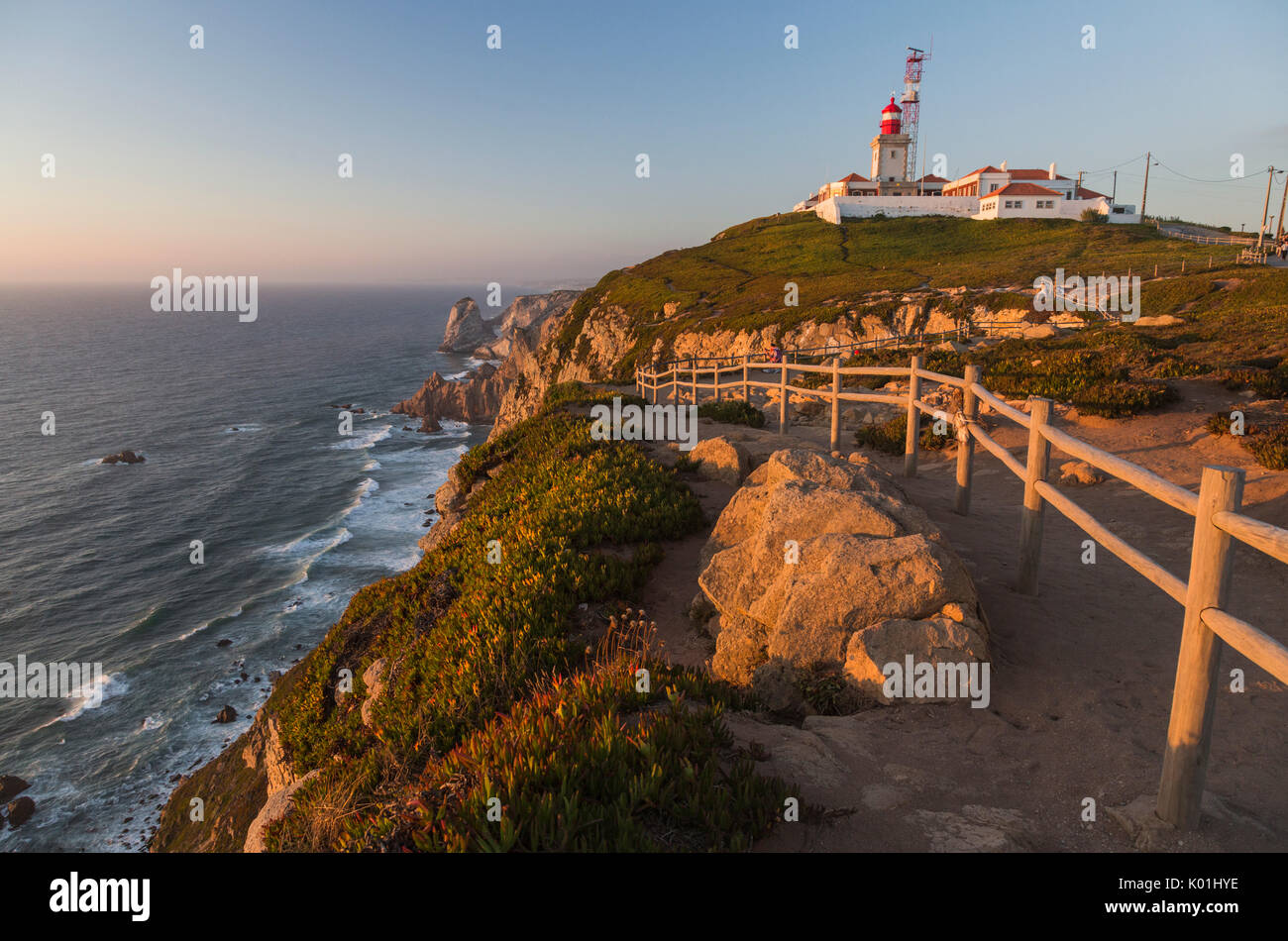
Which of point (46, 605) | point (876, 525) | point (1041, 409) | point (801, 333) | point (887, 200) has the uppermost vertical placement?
point (887, 200)

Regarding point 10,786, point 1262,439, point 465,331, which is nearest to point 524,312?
point 465,331

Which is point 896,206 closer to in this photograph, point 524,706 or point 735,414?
point 735,414

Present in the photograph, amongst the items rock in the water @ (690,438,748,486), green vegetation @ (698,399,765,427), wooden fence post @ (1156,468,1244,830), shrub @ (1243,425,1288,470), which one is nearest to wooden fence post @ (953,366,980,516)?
rock in the water @ (690,438,748,486)
